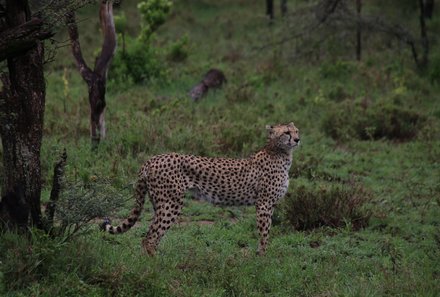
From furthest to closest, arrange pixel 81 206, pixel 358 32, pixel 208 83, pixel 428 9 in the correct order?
pixel 428 9 → pixel 358 32 → pixel 208 83 → pixel 81 206

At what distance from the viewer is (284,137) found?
8.48 m

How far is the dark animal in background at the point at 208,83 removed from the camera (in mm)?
15789

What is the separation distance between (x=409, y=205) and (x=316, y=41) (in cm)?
943

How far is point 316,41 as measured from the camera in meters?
19.2

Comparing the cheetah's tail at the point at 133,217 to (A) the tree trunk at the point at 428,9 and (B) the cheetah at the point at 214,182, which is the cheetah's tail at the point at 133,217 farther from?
(A) the tree trunk at the point at 428,9

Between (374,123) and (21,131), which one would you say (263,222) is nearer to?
(21,131)

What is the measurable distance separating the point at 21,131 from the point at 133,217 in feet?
4.95

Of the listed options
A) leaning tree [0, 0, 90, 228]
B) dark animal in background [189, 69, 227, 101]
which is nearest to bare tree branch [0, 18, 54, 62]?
leaning tree [0, 0, 90, 228]

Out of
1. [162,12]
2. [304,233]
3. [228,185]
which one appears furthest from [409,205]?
[162,12]

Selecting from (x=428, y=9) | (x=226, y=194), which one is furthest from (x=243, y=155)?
(x=428, y=9)

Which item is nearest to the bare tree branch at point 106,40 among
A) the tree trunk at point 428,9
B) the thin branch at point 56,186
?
the thin branch at point 56,186

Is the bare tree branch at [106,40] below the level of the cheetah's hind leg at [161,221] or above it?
above

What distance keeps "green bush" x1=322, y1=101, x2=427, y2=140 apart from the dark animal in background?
2880mm

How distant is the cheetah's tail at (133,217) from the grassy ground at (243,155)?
16cm
